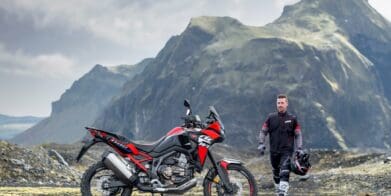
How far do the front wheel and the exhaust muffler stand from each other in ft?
6.58

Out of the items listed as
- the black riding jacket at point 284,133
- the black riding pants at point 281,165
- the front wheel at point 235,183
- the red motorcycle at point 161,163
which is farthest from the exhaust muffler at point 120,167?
the black riding pants at point 281,165

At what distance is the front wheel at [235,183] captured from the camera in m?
12.5

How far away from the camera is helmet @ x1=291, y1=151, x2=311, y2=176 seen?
1291cm

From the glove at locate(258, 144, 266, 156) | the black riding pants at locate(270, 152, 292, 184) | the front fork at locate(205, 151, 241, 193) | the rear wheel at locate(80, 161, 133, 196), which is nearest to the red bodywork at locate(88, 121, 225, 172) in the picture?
the front fork at locate(205, 151, 241, 193)

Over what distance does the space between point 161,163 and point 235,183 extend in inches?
80.7

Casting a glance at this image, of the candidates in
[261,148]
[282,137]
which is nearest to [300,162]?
[282,137]

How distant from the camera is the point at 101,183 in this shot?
39.7 ft

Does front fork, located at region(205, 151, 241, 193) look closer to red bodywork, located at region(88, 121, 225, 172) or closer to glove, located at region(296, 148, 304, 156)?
red bodywork, located at region(88, 121, 225, 172)

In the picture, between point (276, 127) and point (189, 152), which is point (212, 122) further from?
point (276, 127)

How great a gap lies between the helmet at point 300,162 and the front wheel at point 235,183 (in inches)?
48.5

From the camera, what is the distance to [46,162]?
3556cm

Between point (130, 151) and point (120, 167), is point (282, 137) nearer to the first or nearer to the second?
point (130, 151)

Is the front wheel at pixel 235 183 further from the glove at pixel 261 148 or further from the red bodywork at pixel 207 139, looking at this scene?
the glove at pixel 261 148

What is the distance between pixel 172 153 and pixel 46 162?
85.3 ft
